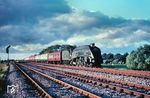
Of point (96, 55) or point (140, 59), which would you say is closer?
point (140, 59)

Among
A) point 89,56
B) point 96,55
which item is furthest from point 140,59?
point 89,56

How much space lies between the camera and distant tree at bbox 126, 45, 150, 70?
3270 cm

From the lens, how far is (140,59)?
33.1 m

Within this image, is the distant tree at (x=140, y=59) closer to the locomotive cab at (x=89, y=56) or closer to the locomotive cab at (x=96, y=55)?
the locomotive cab at (x=96, y=55)

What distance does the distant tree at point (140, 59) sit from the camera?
32.7 metres

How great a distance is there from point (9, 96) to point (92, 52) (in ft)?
78.6

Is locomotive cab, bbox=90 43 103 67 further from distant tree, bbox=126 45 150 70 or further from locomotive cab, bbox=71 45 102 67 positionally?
distant tree, bbox=126 45 150 70

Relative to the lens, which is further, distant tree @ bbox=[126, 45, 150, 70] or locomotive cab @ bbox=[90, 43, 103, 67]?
locomotive cab @ bbox=[90, 43, 103, 67]

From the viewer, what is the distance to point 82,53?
4119 cm

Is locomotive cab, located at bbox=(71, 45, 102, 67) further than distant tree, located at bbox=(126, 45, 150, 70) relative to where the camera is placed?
Yes

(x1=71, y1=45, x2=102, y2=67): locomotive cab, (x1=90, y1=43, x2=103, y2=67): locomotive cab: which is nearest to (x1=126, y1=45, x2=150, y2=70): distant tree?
(x1=90, y1=43, x2=103, y2=67): locomotive cab

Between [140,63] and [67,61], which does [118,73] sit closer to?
[140,63]

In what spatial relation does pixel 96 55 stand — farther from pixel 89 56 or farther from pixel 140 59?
pixel 140 59

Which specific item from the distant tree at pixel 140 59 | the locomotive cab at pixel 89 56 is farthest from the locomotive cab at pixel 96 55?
the distant tree at pixel 140 59
